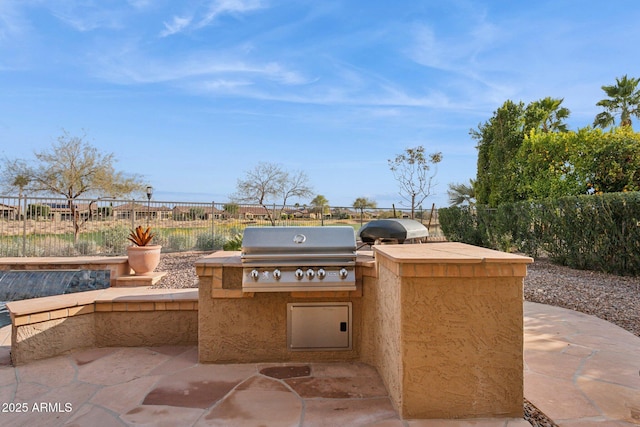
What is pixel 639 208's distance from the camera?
5.84 metres

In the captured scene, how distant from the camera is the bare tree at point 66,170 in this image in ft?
42.3

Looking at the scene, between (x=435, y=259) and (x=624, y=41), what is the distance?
776 centimetres

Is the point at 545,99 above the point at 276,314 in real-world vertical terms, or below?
above

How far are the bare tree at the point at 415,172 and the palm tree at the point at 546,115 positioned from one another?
14.4 ft

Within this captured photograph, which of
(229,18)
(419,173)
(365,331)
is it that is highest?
(229,18)

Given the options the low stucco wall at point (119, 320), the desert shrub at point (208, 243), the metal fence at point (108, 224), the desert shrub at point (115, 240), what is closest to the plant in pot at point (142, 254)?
the metal fence at point (108, 224)

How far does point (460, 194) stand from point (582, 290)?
12.2 m

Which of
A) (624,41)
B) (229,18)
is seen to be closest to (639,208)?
(624,41)

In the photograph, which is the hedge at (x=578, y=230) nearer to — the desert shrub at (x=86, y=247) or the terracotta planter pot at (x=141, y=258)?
the terracotta planter pot at (x=141, y=258)

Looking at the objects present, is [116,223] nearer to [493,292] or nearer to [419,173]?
[493,292]

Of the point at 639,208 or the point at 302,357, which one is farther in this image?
the point at 639,208

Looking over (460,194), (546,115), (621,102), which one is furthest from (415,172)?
(621,102)

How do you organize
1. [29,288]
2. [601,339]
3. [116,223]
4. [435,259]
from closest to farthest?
[435,259]
[601,339]
[29,288]
[116,223]

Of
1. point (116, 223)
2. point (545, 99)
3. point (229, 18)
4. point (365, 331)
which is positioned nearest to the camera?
point (365, 331)
